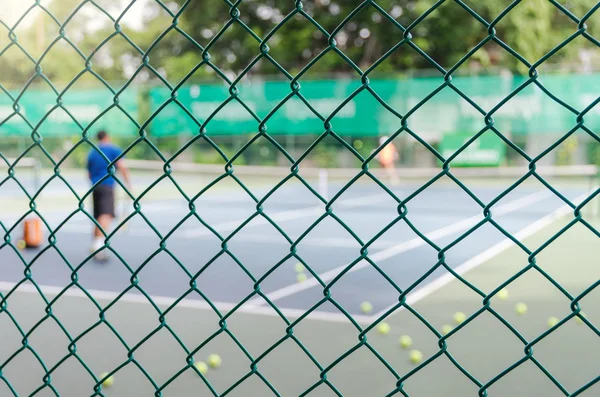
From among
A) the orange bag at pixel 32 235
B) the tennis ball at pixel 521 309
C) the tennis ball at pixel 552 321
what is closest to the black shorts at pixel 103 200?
the orange bag at pixel 32 235

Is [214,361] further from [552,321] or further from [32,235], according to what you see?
[32,235]

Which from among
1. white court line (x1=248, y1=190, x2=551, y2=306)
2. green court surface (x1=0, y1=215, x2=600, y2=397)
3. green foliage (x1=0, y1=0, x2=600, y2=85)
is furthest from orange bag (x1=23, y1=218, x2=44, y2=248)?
green foliage (x1=0, y1=0, x2=600, y2=85)

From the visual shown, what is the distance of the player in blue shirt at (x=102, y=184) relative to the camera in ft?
22.1

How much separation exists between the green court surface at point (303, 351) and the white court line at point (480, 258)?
6 centimetres

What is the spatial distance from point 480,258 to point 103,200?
3.98m

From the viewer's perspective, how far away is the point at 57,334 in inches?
164

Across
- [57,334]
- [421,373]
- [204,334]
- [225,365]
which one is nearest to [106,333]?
[57,334]

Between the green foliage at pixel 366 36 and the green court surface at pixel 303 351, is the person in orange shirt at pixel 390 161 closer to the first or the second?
the green foliage at pixel 366 36

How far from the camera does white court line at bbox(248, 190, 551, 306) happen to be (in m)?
5.37

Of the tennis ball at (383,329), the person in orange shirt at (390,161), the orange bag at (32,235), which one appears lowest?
the tennis ball at (383,329)

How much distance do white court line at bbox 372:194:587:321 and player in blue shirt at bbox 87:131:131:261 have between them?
10.6 ft

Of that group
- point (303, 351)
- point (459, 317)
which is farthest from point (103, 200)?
point (303, 351)

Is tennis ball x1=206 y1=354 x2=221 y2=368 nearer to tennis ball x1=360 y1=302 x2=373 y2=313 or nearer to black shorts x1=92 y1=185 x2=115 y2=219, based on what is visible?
tennis ball x1=360 y1=302 x2=373 y2=313

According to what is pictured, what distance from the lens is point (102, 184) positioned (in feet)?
23.2
